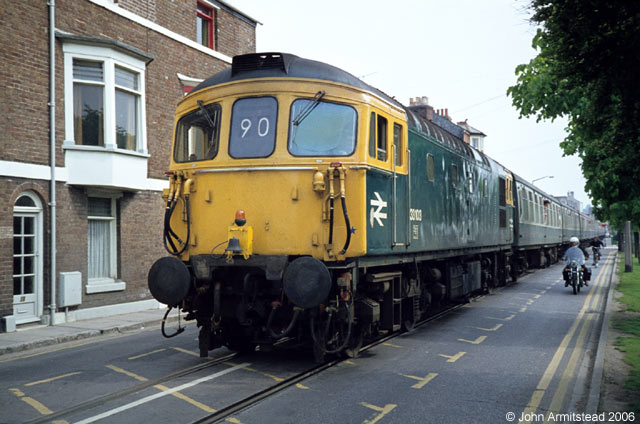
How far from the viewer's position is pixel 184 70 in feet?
53.5

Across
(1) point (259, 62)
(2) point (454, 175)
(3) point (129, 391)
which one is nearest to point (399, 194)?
(1) point (259, 62)

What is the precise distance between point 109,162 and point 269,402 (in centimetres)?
905

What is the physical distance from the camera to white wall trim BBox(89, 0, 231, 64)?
1400 cm

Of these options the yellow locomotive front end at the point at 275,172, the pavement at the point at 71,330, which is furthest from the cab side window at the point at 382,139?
the pavement at the point at 71,330

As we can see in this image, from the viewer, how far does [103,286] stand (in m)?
13.5

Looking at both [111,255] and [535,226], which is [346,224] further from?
[535,226]

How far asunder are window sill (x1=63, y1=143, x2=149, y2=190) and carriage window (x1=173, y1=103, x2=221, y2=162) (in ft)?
18.7

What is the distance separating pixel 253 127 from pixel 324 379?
325cm

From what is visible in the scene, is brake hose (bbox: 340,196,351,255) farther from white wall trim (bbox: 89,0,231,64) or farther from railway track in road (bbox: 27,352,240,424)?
white wall trim (bbox: 89,0,231,64)

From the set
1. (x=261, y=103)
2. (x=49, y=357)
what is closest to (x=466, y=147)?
(x=261, y=103)

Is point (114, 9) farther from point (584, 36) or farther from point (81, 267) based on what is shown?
point (584, 36)

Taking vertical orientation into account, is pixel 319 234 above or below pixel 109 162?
below

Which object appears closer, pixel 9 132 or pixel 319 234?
pixel 319 234

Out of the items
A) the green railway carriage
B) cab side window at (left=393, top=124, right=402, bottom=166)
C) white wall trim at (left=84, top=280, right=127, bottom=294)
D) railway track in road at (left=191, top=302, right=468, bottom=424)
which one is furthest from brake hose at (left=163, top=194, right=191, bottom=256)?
the green railway carriage
